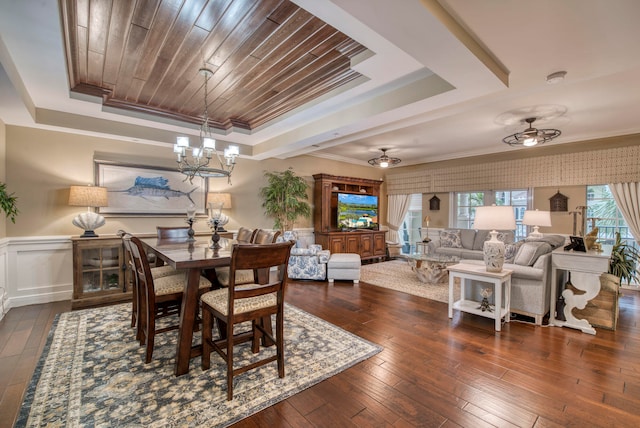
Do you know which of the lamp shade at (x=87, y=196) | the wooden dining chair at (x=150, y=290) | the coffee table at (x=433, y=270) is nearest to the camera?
the wooden dining chair at (x=150, y=290)

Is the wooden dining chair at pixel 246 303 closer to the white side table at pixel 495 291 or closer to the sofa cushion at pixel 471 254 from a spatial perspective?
the white side table at pixel 495 291

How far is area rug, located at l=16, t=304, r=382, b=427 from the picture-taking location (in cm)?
169

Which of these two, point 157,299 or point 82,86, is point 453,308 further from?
point 82,86

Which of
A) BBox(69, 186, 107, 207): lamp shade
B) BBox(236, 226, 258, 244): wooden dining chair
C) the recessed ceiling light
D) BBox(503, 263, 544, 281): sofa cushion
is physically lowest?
BBox(503, 263, 544, 281): sofa cushion

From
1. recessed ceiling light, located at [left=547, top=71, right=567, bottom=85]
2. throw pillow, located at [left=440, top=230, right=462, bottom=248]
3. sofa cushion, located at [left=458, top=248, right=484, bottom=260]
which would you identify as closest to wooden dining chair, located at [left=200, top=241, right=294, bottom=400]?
recessed ceiling light, located at [left=547, top=71, right=567, bottom=85]

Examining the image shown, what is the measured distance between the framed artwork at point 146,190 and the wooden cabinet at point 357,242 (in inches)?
107

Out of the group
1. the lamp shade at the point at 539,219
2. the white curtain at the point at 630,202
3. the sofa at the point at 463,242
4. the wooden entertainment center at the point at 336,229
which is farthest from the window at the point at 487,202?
the wooden entertainment center at the point at 336,229

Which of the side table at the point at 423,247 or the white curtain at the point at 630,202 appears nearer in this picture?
the white curtain at the point at 630,202

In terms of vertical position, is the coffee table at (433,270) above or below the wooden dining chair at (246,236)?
below

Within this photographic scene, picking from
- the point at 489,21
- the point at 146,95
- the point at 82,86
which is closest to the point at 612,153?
the point at 489,21

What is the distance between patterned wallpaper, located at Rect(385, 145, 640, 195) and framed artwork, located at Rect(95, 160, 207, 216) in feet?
17.6

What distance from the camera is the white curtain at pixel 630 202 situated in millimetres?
4520

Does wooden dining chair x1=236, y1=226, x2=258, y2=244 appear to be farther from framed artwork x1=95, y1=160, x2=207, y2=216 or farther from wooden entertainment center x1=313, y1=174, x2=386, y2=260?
wooden entertainment center x1=313, y1=174, x2=386, y2=260

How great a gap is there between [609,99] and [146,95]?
5.69 meters
